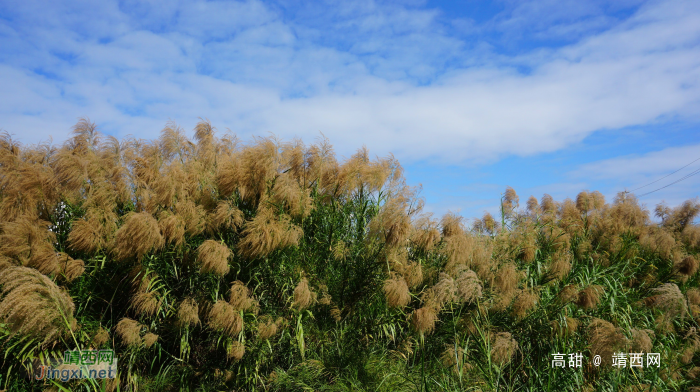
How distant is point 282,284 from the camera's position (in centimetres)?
504

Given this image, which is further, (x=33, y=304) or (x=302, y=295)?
(x=302, y=295)

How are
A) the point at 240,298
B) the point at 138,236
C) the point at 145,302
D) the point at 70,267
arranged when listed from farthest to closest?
the point at 70,267 → the point at 240,298 → the point at 145,302 → the point at 138,236

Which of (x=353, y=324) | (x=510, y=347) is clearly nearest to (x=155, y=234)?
(x=353, y=324)

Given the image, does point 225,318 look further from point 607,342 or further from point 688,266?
point 688,266

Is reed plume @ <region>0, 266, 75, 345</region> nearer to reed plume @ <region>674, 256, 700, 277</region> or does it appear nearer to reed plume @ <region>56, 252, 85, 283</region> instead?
reed plume @ <region>56, 252, 85, 283</region>

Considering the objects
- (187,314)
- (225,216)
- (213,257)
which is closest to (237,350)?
(187,314)

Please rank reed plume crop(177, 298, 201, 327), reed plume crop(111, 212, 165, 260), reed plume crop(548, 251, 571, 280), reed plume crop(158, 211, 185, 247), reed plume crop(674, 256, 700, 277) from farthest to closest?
reed plume crop(674, 256, 700, 277) → reed plume crop(548, 251, 571, 280) → reed plume crop(158, 211, 185, 247) → reed plume crop(177, 298, 201, 327) → reed plume crop(111, 212, 165, 260)

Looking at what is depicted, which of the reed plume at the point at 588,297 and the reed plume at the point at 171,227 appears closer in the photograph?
the reed plume at the point at 171,227

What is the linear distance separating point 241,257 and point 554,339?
3.73 m

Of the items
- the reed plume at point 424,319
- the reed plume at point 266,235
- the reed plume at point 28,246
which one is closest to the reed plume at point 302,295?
the reed plume at point 266,235

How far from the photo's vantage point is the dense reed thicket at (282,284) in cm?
459

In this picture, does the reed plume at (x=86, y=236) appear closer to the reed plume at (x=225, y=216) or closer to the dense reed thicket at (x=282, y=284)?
the dense reed thicket at (x=282, y=284)

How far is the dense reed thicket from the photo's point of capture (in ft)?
15.1

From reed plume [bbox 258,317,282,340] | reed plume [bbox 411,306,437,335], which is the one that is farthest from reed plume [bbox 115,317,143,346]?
reed plume [bbox 411,306,437,335]
